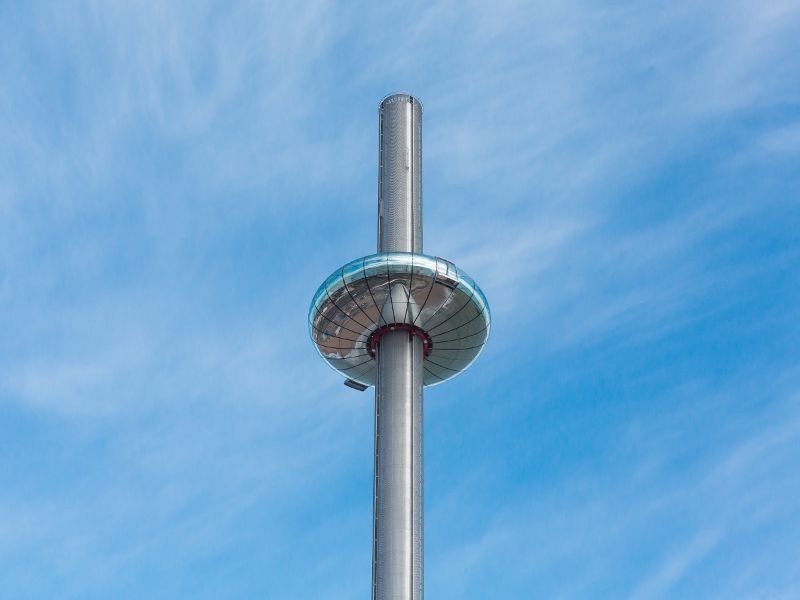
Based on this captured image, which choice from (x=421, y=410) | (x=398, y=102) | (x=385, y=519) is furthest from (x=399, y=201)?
(x=385, y=519)

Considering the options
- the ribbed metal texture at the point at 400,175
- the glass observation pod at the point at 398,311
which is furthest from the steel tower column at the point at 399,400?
the glass observation pod at the point at 398,311

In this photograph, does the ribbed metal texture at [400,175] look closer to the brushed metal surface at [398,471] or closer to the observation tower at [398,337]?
the observation tower at [398,337]

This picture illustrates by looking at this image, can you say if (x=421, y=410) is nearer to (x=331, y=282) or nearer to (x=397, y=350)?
(x=397, y=350)

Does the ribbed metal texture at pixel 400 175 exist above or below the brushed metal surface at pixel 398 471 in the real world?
above

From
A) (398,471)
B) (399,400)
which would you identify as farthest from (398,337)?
(398,471)

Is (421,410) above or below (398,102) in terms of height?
below

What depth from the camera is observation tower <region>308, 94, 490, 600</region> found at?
63.4 metres

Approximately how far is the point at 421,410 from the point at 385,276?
8.15m

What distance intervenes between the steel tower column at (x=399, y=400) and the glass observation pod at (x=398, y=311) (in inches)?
33.9

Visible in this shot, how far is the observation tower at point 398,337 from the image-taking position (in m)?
63.4

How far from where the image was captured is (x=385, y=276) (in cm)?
6888

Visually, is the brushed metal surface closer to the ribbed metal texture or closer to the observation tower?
the observation tower

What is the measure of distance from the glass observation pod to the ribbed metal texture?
499 centimetres

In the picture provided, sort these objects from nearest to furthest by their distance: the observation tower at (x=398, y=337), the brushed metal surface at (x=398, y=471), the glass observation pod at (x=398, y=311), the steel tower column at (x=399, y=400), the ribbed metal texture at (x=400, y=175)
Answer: the brushed metal surface at (x=398, y=471) < the steel tower column at (x=399, y=400) < the observation tower at (x=398, y=337) < the glass observation pod at (x=398, y=311) < the ribbed metal texture at (x=400, y=175)
